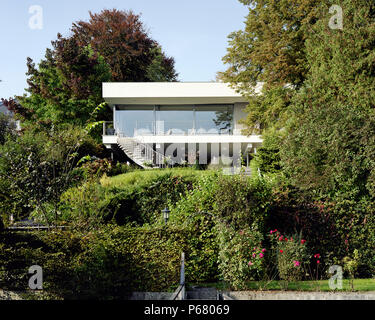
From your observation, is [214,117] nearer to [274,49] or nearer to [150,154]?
[150,154]

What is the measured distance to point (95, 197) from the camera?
11.6m

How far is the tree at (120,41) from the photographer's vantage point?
3183cm

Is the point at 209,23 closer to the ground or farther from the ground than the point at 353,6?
closer to the ground

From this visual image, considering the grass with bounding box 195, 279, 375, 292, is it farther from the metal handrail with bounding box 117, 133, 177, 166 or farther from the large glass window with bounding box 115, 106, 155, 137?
the large glass window with bounding box 115, 106, 155, 137

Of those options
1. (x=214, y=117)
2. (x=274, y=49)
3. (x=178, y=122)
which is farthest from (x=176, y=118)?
(x=274, y=49)

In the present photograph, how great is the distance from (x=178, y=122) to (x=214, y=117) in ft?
8.35

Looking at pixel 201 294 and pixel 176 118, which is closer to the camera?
pixel 201 294

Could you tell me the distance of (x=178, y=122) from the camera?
26.8 metres

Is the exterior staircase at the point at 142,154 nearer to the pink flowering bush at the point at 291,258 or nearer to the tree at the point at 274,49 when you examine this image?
the tree at the point at 274,49

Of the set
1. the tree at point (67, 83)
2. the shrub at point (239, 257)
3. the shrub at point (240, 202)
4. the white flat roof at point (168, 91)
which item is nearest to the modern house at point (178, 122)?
the white flat roof at point (168, 91)

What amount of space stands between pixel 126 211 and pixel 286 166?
5497mm

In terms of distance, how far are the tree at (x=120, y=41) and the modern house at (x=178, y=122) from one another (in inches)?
264
